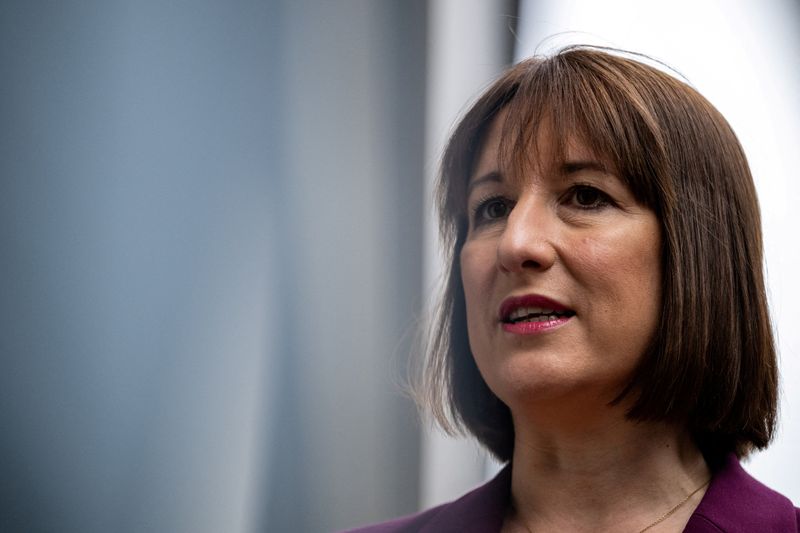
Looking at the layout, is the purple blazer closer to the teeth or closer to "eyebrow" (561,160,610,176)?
the teeth

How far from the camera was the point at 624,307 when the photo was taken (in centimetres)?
102

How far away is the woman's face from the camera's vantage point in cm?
102

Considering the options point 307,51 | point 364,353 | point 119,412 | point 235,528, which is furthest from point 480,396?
point 307,51

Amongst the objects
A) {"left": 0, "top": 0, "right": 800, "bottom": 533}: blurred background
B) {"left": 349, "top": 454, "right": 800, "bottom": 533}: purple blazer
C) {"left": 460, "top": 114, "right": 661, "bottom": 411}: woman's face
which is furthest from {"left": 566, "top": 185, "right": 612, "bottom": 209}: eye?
{"left": 0, "top": 0, "right": 800, "bottom": 533}: blurred background

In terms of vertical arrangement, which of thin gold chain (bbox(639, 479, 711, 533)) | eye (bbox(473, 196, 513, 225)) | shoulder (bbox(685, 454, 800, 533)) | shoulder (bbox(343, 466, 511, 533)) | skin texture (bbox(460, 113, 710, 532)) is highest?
eye (bbox(473, 196, 513, 225))

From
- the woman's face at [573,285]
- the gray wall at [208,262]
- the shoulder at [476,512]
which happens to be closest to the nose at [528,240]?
the woman's face at [573,285]

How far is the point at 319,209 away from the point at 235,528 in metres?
0.57

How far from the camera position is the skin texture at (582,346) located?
3.34 ft

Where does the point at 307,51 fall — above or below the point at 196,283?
above

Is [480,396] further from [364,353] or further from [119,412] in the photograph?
[119,412]

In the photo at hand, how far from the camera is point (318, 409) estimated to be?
58.7 inches

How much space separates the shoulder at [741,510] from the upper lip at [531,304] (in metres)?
0.28

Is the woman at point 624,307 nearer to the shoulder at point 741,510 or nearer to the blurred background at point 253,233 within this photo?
the shoulder at point 741,510

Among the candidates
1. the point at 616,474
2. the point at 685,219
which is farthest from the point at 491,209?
the point at 616,474
